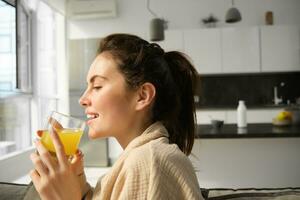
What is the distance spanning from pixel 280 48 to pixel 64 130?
4250mm

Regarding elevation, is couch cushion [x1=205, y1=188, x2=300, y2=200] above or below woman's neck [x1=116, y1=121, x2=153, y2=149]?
below

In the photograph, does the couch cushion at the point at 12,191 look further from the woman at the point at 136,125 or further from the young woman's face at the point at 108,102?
the young woman's face at the point at 108,102

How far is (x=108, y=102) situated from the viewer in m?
0.90

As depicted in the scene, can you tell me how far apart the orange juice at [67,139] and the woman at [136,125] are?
0.09 ft

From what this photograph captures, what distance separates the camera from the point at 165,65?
998 millimetres

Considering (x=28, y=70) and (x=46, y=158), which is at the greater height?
(x=28, y=70)

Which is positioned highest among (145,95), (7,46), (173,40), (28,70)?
(173,40)

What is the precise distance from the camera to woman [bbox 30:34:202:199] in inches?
26.9

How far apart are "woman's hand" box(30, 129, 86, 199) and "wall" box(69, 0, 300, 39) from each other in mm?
4156

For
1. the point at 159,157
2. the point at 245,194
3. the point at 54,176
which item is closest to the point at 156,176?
the point at 159,157

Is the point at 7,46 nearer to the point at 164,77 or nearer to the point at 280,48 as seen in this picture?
the point at 164,77

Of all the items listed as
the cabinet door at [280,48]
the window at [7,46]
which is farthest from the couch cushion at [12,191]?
the cabinet door at [280,48]

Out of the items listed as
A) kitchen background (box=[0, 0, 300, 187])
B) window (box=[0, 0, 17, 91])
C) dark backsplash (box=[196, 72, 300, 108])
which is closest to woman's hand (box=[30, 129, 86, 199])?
window (box=[0, 0, 17, 91])

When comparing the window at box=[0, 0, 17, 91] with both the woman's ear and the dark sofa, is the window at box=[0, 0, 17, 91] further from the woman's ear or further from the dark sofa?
the woman's ear
